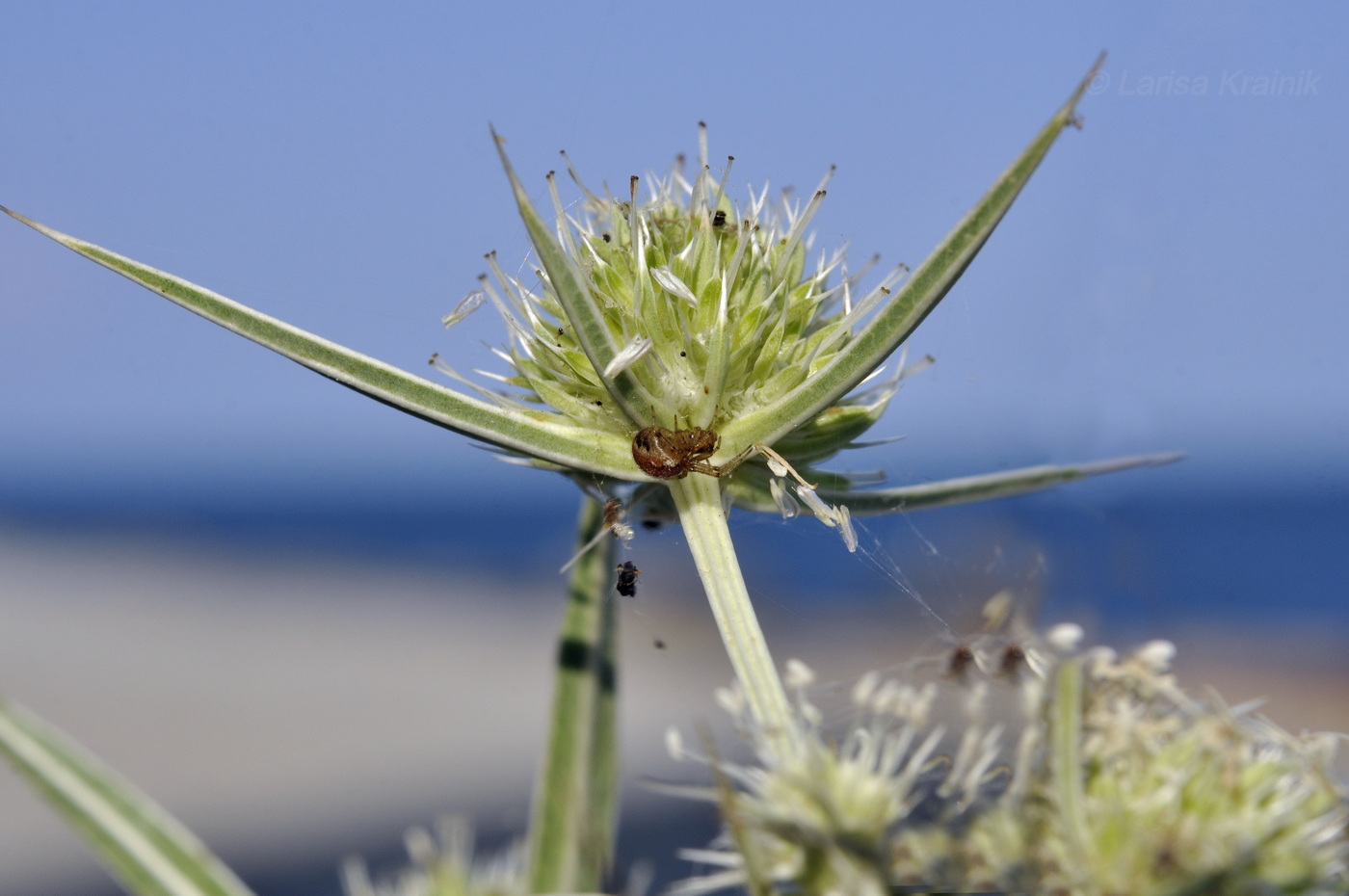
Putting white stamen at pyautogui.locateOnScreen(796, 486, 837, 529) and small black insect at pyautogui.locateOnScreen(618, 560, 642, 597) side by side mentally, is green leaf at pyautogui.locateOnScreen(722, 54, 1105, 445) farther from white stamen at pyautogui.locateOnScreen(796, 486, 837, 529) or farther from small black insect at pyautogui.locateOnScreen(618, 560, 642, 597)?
small black insect at pyautogui.locateOnScreen(618, 560, 642, 597)

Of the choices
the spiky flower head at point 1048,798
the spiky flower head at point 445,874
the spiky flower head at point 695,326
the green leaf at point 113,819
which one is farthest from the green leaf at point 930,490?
the green leaf at point 113,819

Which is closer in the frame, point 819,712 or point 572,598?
point 819,712

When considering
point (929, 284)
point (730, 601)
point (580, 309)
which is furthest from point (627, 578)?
point (929, 284)

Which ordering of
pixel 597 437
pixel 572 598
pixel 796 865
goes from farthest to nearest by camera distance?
pixel 572 598 < pixel 597 437 < pixel 796 865

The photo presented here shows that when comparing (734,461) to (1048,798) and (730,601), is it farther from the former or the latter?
(1048,798)

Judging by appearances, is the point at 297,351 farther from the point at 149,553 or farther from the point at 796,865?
the point at 149,553

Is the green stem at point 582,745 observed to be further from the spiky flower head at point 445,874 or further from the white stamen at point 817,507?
the white stamen at point 817,507

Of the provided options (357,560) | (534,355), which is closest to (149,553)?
(357,560)
